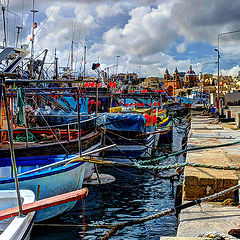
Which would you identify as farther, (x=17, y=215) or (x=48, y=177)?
(x=48, y=177)

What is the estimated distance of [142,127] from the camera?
1612cm

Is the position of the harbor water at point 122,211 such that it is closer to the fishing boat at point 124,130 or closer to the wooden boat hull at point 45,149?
the wooden boat hull at point 45,149

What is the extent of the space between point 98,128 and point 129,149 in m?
2.84

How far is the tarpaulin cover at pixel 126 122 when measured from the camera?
15.7 meters

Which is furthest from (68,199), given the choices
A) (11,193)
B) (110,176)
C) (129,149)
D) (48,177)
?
(129,149)

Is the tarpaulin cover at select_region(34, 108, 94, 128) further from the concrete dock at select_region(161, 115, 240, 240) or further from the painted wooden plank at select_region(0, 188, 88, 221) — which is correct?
the painted wooden plank at select_region(0, 188, 88, 221)

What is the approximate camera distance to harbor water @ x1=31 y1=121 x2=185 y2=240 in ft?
24.8

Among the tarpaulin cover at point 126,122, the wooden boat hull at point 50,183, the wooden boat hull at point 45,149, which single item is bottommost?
the wooden boat hull at point 50,183

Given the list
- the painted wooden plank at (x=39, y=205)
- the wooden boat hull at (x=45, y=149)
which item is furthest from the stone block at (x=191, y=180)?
the wooden boat hull at (x=45, y=149)

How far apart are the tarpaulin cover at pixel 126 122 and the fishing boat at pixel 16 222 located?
402 inches

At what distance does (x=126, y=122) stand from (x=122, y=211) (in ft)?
23.6

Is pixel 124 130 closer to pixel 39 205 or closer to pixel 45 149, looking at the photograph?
pixel 45 149

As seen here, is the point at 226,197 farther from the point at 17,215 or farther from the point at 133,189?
the point at 133,189

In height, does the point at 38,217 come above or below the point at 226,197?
below
